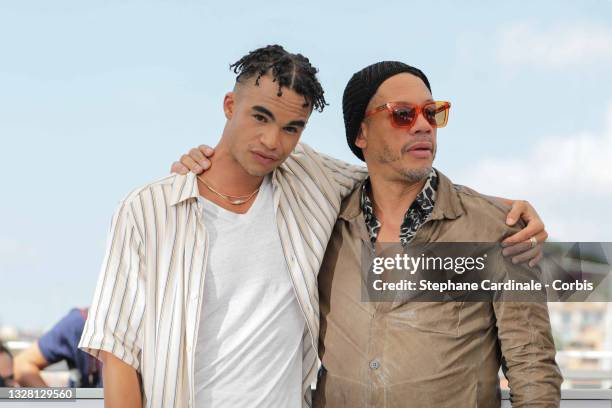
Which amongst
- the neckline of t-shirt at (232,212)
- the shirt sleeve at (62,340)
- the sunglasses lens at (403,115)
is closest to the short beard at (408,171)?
the sunglasses lens at (403,115)

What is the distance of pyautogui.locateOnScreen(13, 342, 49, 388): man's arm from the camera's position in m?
4.30

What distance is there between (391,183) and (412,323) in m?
0.53

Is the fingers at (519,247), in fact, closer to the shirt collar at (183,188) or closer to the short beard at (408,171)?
the short beard at (408,171)

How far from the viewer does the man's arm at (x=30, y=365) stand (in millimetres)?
4301

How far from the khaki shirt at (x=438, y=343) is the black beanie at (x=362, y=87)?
0.43 meters

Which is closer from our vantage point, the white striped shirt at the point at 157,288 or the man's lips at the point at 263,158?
the white striped shirt at the point at 157,288

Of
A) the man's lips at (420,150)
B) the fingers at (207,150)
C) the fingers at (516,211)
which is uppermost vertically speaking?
the man's lips at (420,150)

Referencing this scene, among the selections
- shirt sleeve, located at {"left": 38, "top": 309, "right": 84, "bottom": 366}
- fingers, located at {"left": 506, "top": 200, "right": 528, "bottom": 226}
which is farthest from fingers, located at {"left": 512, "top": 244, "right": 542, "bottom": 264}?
shirt sleeve, located at {"left": 38, "top": 309, "right": 84, "bottom": 366}

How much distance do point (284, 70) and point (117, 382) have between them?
111 cm

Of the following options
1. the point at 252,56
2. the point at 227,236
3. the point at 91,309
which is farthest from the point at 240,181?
the point at 91,309

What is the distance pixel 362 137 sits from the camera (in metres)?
3.10

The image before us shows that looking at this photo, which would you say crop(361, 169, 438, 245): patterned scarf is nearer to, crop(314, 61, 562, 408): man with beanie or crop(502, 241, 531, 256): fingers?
crop(314, 61, 562, 408): man with beanie

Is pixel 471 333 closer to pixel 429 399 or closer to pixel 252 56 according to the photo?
pixel 429 399

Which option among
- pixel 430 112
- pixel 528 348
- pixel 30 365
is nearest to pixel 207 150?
pixel 430 112
